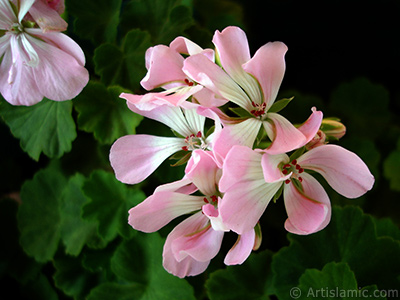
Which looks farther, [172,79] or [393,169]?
[393,169]

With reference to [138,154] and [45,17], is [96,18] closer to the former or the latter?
[45,17]

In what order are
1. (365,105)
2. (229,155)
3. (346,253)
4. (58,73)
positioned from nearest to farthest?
(229,155) < (58,73) < (346,253) < (365,105)

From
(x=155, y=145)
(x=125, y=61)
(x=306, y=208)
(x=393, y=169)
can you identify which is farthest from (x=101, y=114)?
(x=393, y=169)

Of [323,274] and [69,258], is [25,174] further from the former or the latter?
[323,274]

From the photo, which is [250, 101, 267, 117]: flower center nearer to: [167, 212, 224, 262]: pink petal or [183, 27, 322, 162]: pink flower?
[183, 27, 322, 162]: pink flower

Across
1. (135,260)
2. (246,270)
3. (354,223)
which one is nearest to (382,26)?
(354,223)
